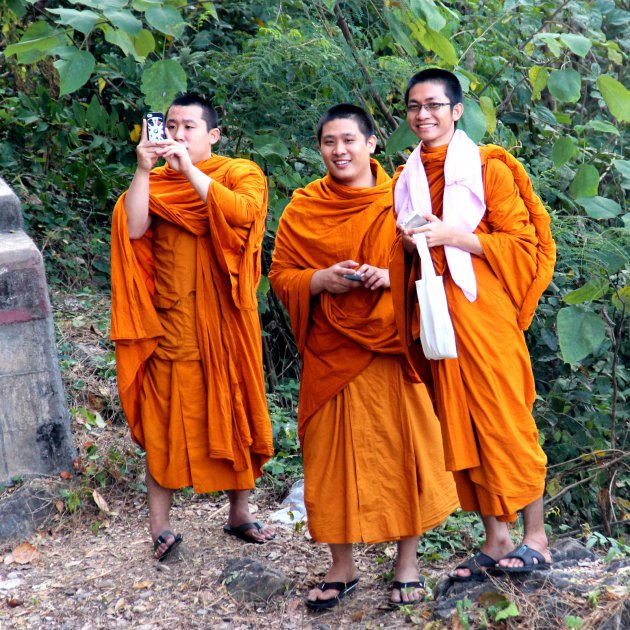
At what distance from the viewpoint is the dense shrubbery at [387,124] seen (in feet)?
14.0

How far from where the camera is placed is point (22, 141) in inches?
281

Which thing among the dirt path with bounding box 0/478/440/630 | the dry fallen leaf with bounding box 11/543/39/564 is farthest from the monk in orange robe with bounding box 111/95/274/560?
the dry fallen leaf with bounding box 11/543/39/564

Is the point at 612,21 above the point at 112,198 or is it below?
above

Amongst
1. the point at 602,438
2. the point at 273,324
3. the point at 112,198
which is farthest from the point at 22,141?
the point at 602,438

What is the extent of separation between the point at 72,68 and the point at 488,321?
1.79 meters

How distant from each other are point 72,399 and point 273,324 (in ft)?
5.20

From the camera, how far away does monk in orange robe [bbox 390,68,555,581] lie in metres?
3.18

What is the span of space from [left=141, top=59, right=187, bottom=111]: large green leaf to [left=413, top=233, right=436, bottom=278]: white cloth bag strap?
1188mm

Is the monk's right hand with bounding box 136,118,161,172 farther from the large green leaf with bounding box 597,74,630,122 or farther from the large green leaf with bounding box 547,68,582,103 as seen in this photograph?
the large green leaf with bounding box 597,74,630,122

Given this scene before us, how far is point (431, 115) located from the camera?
3.38 m

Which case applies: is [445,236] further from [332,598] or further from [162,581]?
[162,581]

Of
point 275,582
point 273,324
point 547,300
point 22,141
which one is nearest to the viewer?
point 275,582

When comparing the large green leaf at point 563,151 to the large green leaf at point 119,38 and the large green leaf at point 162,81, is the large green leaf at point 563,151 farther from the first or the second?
the large green leaf at point 119,38

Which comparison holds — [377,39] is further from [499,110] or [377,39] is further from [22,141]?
[22,141]
